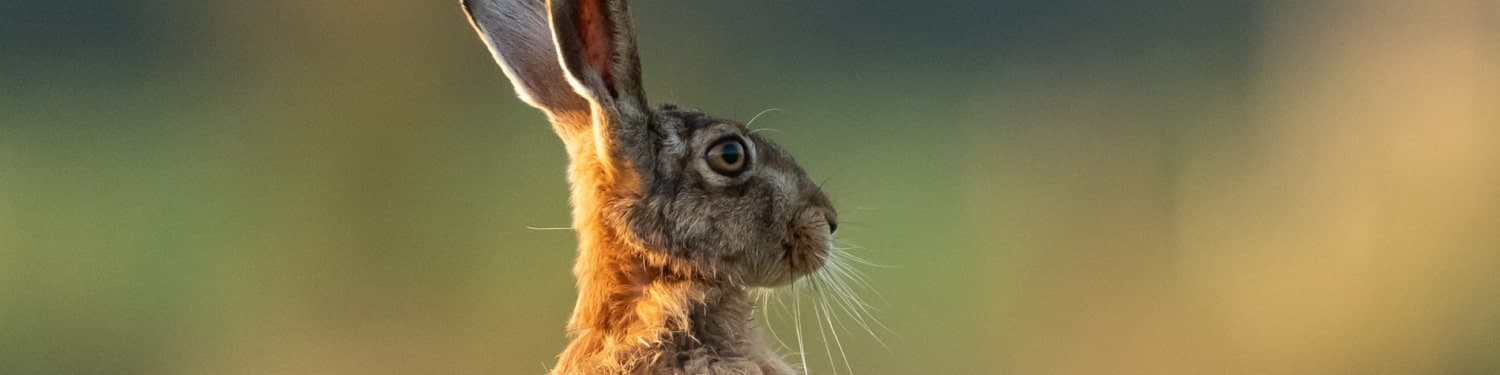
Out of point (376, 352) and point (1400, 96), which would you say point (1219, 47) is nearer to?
point (1400, 96)

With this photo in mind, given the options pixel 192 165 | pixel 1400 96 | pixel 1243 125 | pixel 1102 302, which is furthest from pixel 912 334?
pixel 192 165

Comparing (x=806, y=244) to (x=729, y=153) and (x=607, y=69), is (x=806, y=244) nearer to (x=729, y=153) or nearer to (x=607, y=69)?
(x=729, y=153)

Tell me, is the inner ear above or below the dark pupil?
above

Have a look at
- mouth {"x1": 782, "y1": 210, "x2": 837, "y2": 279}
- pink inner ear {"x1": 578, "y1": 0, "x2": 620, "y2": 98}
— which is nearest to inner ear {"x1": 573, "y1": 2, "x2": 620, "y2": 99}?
pink inner ear {"x1": 578, "y1": 0, "x2": 620, "y2": 98}

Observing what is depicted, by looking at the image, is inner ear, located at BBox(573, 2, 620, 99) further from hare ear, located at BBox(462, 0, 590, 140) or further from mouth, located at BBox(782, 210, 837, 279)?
mouth, located at BBox(782, 210, 837, 279)

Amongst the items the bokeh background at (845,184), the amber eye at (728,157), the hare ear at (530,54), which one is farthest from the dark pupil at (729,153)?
the bokeh background at (845,184)

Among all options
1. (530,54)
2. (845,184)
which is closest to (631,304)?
(530,54)

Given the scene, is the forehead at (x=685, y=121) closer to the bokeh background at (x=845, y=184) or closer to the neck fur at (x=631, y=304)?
the neck fur at (x=631, y=304)
